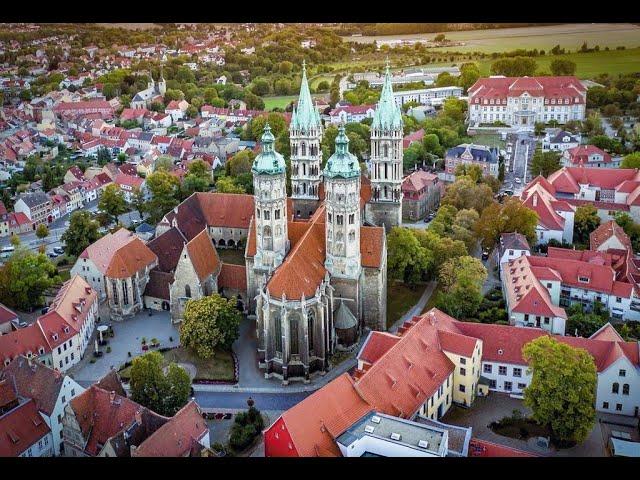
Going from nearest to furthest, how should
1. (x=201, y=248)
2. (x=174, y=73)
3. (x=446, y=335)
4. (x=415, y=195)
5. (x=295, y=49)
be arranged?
(x=446, y=335), (x=201, y=248), (x=415, y=195), (x=295, y=49), (x=174, y=73)

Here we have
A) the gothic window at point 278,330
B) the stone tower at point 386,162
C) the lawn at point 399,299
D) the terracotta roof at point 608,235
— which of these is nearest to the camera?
the gothic window at point 278,330

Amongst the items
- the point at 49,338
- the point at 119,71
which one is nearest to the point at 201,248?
the point at 49,338

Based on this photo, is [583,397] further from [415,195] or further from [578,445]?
[415,195]

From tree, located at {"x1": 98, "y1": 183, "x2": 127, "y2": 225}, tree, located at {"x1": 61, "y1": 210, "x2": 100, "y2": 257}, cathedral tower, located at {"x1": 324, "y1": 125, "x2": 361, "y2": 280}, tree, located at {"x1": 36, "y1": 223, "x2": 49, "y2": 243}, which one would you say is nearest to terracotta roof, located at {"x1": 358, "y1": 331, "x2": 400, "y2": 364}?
cathedral tower, located at {"x1": 324, "y1": 125, "x2": 361, "y2": 280}

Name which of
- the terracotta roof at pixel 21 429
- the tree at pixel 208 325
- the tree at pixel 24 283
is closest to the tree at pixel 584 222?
the tree at pixel 208 325

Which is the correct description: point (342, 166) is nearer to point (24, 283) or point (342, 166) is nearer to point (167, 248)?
point (167, 248)

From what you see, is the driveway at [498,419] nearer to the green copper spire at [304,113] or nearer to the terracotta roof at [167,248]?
the green copper spire at [304,113]

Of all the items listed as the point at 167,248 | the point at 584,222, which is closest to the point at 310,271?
the point at 167,248
